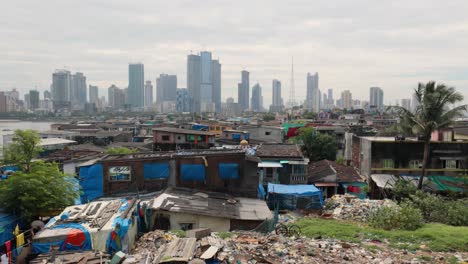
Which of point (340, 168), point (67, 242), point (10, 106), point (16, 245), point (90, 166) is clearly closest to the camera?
point (67, 242)

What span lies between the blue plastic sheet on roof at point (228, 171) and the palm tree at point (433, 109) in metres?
9.74

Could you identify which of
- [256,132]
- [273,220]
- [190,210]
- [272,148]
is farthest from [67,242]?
[256,132]

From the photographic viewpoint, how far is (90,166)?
659 inches

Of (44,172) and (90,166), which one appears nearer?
(44,172)

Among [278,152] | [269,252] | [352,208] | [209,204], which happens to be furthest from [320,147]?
[269,252]

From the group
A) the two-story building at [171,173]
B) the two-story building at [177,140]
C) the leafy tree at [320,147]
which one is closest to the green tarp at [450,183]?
the two-story building at [171,173]

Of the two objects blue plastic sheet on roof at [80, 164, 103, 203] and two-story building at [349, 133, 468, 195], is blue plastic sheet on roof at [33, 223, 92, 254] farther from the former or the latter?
two-story building at [349, 133, 468, 195]

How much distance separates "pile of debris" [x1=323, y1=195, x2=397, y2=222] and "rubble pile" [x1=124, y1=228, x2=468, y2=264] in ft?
18.4

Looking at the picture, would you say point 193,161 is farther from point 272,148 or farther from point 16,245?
point 272,148

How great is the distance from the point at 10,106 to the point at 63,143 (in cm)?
17352

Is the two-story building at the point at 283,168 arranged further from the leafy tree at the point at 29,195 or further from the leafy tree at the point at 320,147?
the leafy tree at the point at 29,195

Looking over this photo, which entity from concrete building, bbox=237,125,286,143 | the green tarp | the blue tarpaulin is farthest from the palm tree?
concrete building, bbox=237,125,286,143

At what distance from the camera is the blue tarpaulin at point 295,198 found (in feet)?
66.4

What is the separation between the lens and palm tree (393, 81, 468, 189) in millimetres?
19391
